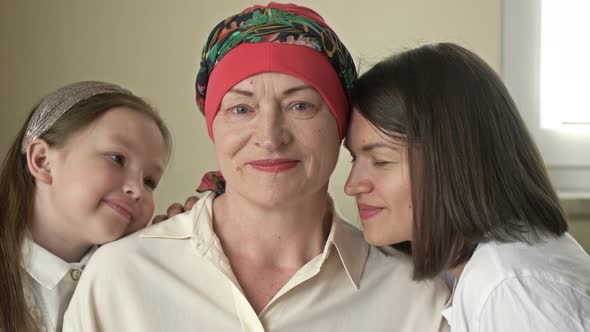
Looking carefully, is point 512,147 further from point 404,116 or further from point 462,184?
point 404,116

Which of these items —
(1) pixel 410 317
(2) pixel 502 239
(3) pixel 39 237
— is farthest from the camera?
(3) pixel 39 237

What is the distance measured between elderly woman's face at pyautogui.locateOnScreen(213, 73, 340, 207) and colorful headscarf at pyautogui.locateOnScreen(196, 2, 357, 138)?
2 centimetres

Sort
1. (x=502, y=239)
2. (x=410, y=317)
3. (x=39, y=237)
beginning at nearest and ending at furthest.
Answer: (x=502, y=239), (x=410, y=317), (x=39, y=237)

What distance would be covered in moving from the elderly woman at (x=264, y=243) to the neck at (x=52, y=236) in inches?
6.2

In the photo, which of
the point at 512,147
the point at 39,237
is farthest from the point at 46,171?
the point at 512,147

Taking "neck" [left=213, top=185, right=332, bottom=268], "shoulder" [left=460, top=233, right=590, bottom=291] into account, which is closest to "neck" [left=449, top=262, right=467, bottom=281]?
"shoulder" [left=460, top=233, right=590, bottom=291]

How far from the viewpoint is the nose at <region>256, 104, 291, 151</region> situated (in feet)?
4.80

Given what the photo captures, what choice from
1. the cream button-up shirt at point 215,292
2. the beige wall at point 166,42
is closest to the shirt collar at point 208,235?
the cream button-up shirt at point 215,292

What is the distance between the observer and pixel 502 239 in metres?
1.45

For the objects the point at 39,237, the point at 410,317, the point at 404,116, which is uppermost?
the point at 404,116

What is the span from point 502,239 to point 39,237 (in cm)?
106

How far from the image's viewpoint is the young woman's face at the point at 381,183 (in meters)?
1.56

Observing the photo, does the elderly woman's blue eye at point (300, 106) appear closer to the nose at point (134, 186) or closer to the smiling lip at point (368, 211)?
the smiling lip at point (368, 211)

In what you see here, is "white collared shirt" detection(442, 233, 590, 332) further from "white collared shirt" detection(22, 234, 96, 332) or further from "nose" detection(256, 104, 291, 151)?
"white collared shirt" detection(22, 234, 96, 332)
